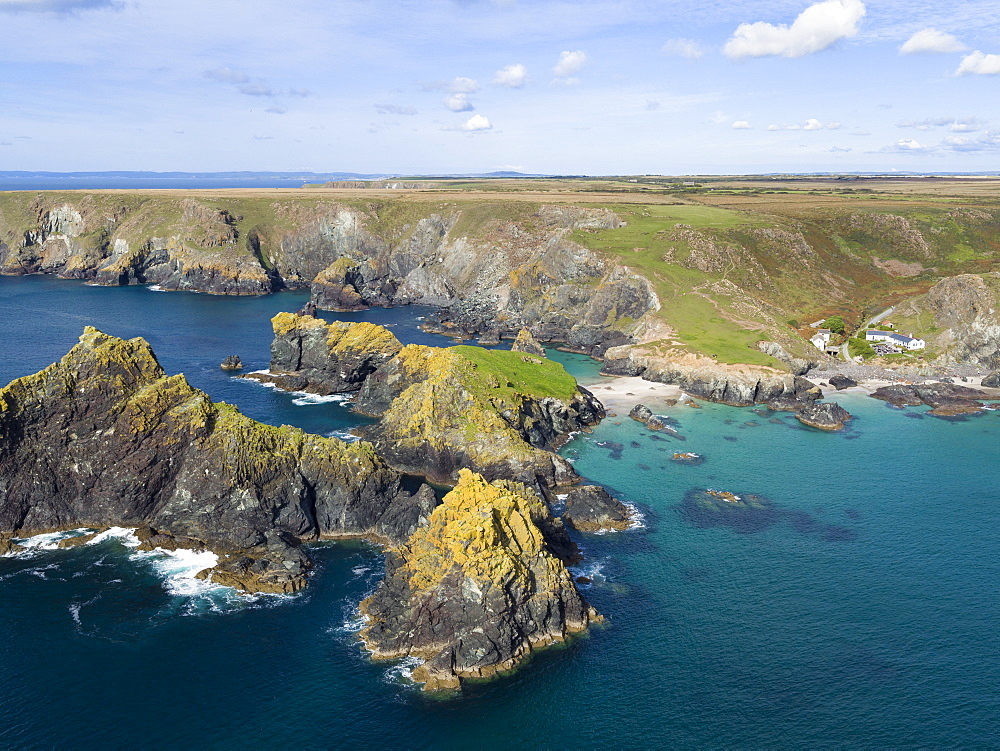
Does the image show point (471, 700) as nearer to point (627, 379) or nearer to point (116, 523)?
point (116, 523)

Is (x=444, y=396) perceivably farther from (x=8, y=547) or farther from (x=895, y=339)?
(x=895, y=339)

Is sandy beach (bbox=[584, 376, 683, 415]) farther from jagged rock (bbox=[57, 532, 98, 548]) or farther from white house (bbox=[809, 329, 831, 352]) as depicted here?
→ jagged rock (bbox=[57, 532, 98, 548])

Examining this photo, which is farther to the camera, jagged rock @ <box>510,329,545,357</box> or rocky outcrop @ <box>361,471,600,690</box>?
jagged rock @ <box>510,329,545,357</box>

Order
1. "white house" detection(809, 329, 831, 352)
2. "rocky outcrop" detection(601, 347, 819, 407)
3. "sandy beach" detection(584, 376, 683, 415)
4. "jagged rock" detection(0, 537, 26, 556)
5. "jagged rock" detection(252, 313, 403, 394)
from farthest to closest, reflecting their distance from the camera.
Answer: "white house" detection(809, 329, 831, 352) → "rocky outcrop" detection(601, 347, 819, 407) → "jagged rock" detection(252, 313, 403, 394) → "sandy beach" detection(584, 376, 683, 415) → "jagged rock" detection(0, 537, 26, 556)

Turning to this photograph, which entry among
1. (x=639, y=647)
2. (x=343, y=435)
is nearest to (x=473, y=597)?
(x=639, y=647)

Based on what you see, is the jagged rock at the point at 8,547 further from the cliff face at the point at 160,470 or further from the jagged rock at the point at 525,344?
the jagged rock at the point at 525,344

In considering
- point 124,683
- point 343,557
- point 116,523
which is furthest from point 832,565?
point 116,523

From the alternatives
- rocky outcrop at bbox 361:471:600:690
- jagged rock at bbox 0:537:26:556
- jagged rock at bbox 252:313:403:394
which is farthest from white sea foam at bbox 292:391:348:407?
rocky outcrop at bbox 361:471:600:690
